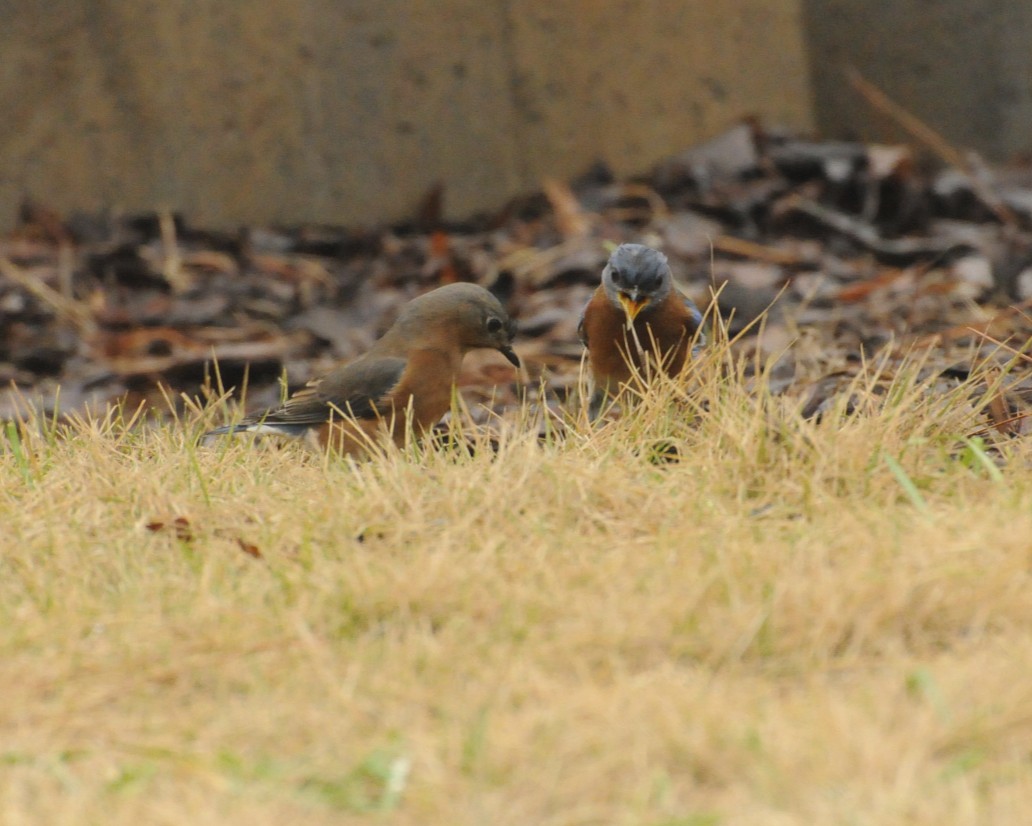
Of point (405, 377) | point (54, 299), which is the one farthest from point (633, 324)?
point (54, 299)

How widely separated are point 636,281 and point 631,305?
0.33 ft

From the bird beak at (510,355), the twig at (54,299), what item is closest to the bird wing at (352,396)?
the bird beak at (510,355)

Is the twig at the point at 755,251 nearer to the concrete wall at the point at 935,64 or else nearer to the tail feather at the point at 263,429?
the concrete wall at the point at 935,64

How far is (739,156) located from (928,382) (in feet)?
14.1

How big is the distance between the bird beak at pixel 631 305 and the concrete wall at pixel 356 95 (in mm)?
3423

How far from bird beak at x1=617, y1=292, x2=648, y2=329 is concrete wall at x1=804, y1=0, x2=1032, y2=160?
15.0 feet

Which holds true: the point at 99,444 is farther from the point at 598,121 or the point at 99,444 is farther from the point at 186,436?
the point at 598,121

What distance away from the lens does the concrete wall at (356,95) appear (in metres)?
7.43

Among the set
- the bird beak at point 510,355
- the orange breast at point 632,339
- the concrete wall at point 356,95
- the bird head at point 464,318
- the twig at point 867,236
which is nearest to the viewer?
Answer: the orange breast at point 632,339

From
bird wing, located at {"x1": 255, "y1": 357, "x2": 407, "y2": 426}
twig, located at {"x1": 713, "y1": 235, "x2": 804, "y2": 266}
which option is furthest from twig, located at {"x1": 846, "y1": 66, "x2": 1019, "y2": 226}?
bird wing, located at {"x1": 255, "y1": 357, "x2": 407, "y2": 426}

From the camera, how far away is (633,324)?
15.6ft

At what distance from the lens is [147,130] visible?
24.7ft

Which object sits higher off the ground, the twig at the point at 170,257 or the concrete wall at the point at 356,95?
the concrete wall at the point at 356,95

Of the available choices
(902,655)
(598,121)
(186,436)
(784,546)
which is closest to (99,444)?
(186,436)
